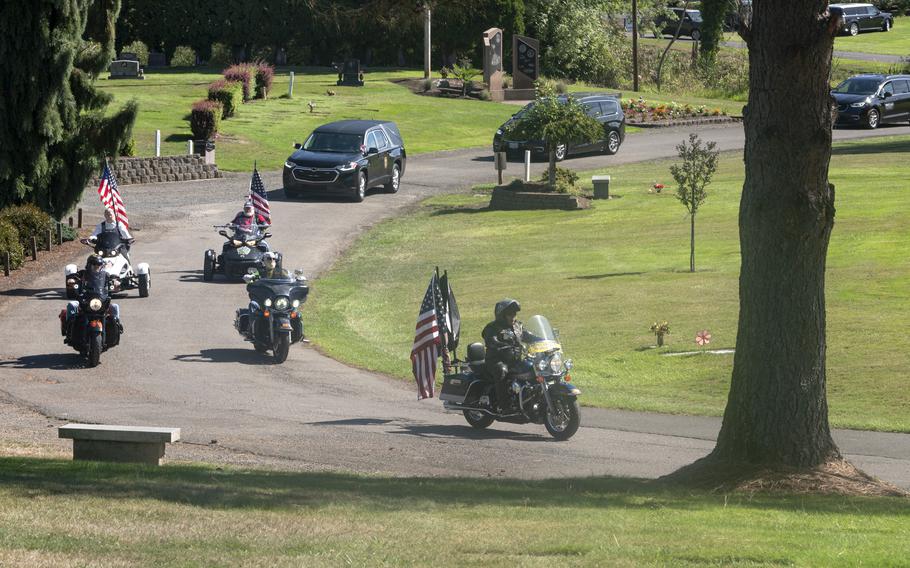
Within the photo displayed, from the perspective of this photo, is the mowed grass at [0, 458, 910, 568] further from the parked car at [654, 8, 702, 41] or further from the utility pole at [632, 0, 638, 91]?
the parked car at [654, 8, 702, 41]

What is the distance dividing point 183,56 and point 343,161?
41886 millimetres

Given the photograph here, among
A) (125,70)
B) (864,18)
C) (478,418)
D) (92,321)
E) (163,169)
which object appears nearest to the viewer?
(478,418)

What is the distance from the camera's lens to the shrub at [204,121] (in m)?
44.2

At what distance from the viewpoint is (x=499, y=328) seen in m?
15.8

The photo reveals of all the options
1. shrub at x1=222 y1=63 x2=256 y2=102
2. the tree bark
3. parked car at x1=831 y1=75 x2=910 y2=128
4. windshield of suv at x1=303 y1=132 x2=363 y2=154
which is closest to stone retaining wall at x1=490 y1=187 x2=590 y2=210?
windshield of suv at x1=303 y1=132 x2=363 y2=154

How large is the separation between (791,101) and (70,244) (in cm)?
2290

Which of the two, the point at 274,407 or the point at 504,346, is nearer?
the point at 504,346

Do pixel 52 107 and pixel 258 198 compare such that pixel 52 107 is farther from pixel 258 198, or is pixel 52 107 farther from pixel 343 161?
pixel 343 161

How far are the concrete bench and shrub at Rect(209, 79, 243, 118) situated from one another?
127ft

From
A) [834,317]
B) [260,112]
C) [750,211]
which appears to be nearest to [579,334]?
[834,317]

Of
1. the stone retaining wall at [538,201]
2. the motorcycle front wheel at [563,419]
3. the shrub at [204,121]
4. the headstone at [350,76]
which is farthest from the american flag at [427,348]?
the headstone at [350,76]

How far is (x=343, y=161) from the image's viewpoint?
3791cm

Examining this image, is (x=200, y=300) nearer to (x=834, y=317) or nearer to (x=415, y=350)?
(x=415, y=350)

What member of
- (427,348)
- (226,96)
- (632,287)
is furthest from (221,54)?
(427,348)
